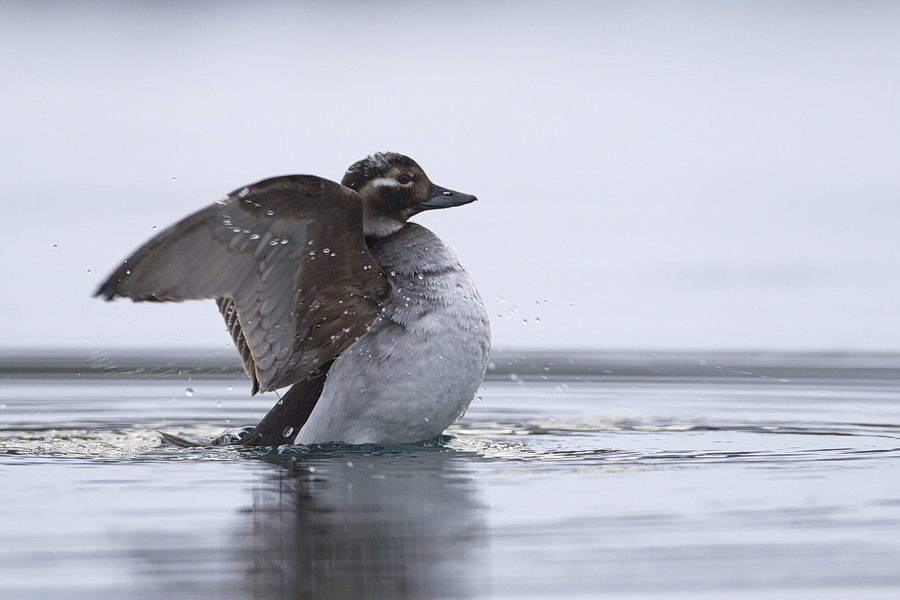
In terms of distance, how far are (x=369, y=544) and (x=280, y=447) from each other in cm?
214

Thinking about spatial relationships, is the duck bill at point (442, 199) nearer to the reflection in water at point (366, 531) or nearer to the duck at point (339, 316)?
the duck at point (339, 316)

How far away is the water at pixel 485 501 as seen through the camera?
Result: 143 inches

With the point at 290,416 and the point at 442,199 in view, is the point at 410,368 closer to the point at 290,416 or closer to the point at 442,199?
the point at 290,416

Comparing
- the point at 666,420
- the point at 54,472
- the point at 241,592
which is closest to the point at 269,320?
the point at 54,472

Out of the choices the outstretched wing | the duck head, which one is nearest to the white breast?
the outstretched wing

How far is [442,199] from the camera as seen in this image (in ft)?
21.6

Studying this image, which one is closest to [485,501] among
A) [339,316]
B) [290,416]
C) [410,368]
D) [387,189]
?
[410,368]

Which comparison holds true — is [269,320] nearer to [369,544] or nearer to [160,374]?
[369,544]

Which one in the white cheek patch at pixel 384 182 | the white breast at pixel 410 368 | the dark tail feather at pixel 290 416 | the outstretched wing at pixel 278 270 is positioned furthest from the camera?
the white cheek patch at pixel 384 182

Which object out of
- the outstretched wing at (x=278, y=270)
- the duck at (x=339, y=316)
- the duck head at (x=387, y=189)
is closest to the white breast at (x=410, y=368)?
the duck at (x=339, y=316)

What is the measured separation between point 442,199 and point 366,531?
103 inches

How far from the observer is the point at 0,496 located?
190 inches

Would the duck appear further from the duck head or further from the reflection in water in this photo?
the reflection in water

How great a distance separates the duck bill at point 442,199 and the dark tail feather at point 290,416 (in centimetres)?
84
